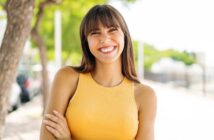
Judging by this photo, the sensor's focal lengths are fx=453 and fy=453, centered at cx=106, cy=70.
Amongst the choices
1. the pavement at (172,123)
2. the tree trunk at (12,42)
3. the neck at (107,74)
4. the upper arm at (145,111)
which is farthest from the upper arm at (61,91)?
the pavement at (172,123)

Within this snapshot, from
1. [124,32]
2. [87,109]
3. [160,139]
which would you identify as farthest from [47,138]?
[160,139]

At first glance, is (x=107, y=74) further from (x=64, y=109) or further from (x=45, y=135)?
(x=45, y=135)

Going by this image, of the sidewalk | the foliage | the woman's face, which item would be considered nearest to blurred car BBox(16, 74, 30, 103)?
the sidewalk

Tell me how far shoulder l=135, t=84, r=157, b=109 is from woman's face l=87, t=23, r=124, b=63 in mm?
226

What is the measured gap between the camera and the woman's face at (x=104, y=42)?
251 centimetres

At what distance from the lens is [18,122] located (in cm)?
1204

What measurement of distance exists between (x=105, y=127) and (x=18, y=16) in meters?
3.08

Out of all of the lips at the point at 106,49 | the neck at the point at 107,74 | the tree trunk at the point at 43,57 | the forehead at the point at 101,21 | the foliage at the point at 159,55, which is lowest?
the foliage at the point at 159,55

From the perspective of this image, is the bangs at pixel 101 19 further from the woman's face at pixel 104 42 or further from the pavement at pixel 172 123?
the pavement at pixel 172 123

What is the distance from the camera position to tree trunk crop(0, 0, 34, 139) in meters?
5.05

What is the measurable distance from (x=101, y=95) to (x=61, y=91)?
0.22 meters

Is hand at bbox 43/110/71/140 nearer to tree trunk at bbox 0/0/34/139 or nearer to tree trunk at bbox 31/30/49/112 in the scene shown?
tree trunk at bbox 0/0/34/139

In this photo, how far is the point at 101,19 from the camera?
251 cm

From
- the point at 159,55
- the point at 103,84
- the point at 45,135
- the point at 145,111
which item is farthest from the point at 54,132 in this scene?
the point at 159,55
